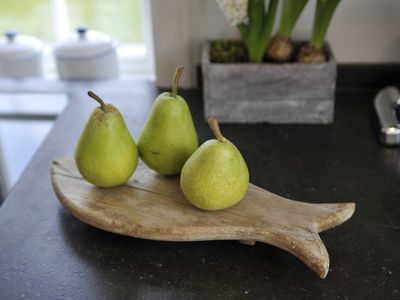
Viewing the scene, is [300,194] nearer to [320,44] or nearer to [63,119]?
[320,44]

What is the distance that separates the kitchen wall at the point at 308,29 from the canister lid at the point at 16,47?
327mm

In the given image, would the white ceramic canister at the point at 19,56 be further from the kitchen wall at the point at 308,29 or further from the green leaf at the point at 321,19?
the green leaf at the point at 321,19

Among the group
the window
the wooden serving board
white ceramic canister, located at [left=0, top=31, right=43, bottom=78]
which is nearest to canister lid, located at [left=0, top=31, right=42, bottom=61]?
white ceramic canister, located at [left=0, top=31, right=43, bottom=78]

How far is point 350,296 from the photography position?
67cm

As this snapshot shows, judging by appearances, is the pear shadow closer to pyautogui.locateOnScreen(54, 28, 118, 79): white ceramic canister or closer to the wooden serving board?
the wooden serving board

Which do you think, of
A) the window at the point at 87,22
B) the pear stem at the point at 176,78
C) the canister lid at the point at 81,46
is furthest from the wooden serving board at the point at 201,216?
the window at the point at 87,22

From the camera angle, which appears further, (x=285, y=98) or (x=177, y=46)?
(x=177, y=46)

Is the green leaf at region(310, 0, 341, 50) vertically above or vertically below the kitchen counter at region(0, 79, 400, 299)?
above

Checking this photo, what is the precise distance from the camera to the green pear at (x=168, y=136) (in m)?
0.79

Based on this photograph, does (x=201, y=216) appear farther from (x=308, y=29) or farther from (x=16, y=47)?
(x=16, y=47)

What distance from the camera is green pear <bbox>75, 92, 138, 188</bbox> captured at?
756 mm

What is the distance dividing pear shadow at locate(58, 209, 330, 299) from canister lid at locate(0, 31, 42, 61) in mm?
660

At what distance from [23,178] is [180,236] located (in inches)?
13.5

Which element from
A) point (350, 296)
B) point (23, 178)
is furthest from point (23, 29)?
point (350, 296)
